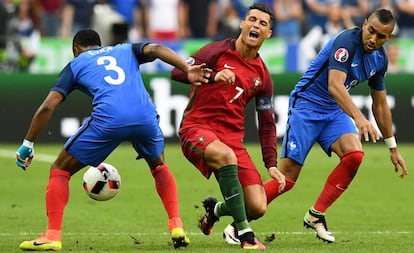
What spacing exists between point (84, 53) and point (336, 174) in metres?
2.80

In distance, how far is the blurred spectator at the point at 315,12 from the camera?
998 inches

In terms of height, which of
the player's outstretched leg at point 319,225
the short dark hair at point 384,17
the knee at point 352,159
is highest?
the short dark hair at point 384,17

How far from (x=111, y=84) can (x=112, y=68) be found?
0.14m

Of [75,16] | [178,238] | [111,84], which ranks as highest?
[111,84]

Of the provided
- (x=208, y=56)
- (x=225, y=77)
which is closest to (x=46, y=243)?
(x=225, y=77)

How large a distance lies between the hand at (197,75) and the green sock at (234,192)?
2.64 feet

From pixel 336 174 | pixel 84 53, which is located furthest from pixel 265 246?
pixel 84 53

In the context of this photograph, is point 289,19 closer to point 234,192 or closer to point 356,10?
point 356,10

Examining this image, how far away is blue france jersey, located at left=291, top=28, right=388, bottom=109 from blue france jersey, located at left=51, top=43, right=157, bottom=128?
1.95 meters

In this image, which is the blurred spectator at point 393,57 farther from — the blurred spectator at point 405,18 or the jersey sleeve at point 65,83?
the jersey sleeve at point 65,83

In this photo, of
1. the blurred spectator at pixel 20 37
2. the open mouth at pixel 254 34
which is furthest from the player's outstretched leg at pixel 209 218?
the blurred spectator at pixel 20 37

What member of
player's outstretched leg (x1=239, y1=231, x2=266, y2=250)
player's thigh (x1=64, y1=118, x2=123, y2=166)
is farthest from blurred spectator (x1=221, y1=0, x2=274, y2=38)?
player's outstretched leg (x1=239, y1=231, x2=266, y2=250)

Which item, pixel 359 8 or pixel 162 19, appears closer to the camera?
pixel 162 19

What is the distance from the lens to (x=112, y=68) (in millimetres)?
10406
